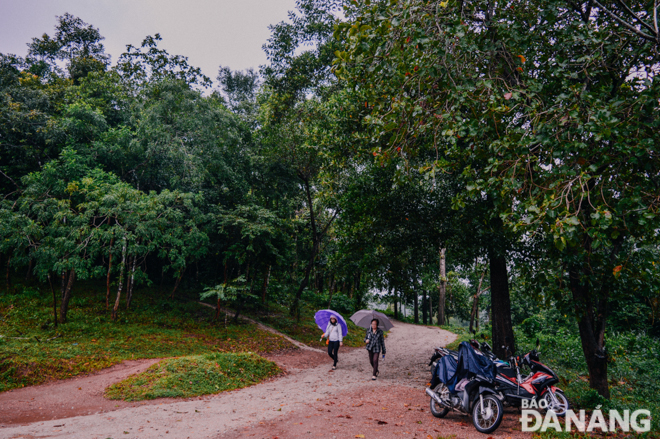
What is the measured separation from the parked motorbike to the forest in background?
1627mm

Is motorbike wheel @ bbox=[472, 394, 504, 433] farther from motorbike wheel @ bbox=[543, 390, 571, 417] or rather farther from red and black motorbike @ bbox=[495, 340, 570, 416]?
motorbike wheel @ bbox=[543, 390, 571, 417]

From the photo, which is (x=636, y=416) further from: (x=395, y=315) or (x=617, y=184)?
(x=395, y=315)

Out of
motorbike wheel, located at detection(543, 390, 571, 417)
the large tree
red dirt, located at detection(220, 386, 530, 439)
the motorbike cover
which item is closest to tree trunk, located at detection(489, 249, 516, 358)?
the large tree

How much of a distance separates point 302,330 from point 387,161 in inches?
503

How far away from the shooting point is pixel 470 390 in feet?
18.3

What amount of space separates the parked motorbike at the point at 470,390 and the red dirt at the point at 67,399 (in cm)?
527

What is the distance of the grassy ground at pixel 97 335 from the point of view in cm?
912

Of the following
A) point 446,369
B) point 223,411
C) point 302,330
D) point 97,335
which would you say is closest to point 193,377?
point 223,411

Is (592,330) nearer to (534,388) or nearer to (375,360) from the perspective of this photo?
(534,388)

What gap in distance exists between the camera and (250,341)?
45.6 ft

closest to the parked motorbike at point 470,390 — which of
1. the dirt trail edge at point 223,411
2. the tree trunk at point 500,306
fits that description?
the dirt trail edge at point 223,411

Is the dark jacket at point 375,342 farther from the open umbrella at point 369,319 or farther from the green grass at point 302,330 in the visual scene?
the green grass at point 302,330

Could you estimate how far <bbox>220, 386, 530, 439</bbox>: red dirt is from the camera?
5176 mm

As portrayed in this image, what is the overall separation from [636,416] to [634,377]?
225 inches
